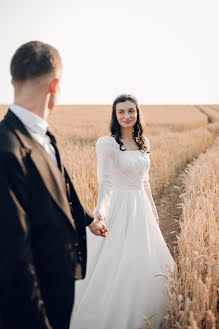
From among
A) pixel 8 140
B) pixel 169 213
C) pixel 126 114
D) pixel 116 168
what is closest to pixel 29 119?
pixel 8 140

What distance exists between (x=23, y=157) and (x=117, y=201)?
4.08 feet

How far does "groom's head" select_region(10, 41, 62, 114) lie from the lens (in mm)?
1092

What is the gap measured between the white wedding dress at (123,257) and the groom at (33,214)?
73 centimetres

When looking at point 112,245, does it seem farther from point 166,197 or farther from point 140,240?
point 166,197

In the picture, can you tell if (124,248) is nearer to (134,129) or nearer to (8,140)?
(134,129)

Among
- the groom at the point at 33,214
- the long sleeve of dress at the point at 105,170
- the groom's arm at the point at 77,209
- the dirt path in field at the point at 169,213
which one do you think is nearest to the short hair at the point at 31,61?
the groom at the point at 33,214

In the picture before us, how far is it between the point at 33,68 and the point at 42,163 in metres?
0.40

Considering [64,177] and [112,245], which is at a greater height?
[64,177]

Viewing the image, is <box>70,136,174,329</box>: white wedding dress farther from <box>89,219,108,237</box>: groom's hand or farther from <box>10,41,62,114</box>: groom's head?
<box>10,41,62,114</box>: groom's head

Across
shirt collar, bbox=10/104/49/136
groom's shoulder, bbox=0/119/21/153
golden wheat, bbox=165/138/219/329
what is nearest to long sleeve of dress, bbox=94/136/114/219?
golden wheat, bbox=165/138/219/329

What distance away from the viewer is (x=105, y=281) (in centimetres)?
190

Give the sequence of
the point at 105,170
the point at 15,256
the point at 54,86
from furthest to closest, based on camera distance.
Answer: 1. the point at 105,170
2. the point at 54,86
3. the point at 15,256

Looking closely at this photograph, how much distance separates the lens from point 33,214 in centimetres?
105

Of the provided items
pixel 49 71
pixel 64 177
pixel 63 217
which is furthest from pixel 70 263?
pixel 49 71
